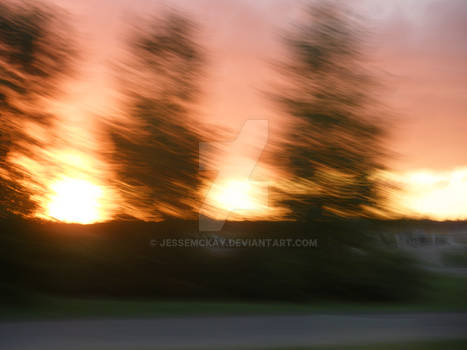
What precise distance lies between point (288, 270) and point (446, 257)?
12.4 feet

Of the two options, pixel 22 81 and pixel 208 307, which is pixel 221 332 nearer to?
pixel 208 307

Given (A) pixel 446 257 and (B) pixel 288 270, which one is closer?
(B) pixel 288 270

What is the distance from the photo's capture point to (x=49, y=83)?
12336 mm

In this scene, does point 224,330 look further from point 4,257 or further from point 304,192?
point 4,257

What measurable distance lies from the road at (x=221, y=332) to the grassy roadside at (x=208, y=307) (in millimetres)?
872

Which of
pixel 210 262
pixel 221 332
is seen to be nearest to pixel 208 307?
pixel 210 262

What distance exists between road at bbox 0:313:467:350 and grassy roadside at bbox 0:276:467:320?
2.86 feet

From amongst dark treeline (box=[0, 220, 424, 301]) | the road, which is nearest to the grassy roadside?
dark treeline (box=[0, 220, 424, 301])

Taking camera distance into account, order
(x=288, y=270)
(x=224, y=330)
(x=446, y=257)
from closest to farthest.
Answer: (x=224, y=330), (x=288, y=270), (x=446, y=257)

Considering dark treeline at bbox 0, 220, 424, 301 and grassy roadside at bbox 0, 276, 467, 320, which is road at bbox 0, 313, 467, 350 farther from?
dark treeline at bbox 0, 220, 424, 301

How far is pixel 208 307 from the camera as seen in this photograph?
34.4 feet

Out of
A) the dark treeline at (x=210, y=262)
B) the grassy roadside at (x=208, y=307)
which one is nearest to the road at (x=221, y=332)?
the grassy roadside at (x=208, y=307)

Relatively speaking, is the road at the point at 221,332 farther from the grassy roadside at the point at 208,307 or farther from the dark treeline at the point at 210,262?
the dark treeline at the point at 210,262

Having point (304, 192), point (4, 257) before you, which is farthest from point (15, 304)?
point (304, 192)
